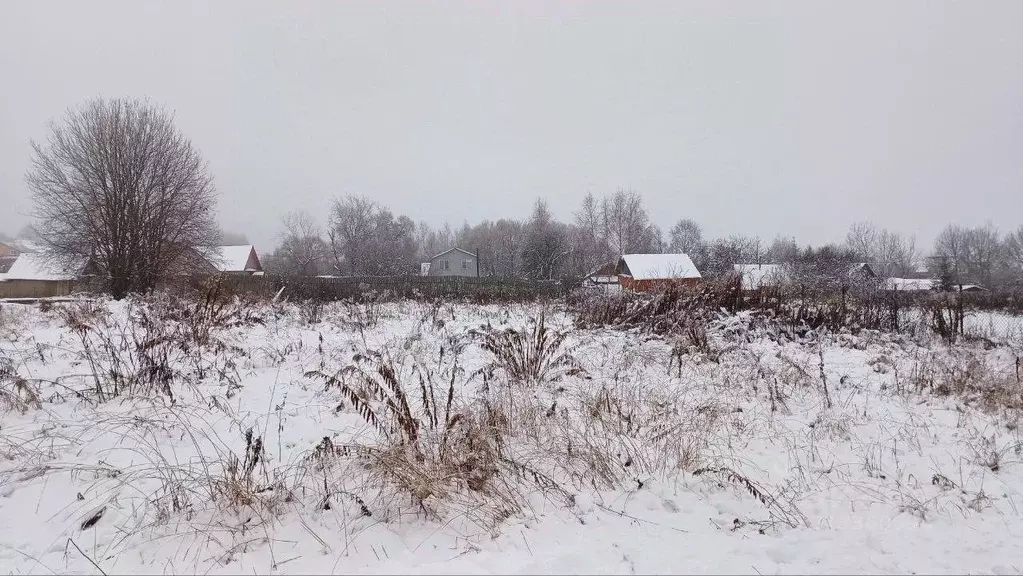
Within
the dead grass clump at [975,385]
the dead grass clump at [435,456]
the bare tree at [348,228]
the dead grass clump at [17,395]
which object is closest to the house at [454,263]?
the bare tree at [348,228]

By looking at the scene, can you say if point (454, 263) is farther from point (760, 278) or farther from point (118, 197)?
point (760, 278)

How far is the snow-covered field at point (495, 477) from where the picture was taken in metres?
1.94

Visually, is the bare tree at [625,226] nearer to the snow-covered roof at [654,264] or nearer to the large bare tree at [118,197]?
the snow-covered roof at [654,264]

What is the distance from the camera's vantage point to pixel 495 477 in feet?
8.20

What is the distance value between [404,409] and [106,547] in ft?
4.63

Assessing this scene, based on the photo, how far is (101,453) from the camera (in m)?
2.74

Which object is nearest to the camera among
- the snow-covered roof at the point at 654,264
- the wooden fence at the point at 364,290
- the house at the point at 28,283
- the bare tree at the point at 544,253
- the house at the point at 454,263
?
the wooden fence at the point at 364,290

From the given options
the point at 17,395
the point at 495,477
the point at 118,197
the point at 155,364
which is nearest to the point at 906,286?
the point at 495,477

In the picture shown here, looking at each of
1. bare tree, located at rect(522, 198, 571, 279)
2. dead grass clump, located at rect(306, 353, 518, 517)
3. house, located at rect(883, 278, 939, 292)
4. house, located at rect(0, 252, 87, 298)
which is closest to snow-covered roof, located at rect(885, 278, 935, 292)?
house, located at rect(883, 278, 939, 292)

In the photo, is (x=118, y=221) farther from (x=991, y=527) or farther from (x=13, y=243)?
(x=13, y=243)

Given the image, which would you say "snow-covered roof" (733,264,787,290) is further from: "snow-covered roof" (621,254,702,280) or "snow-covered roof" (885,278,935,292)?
"snow-covered roof" (621,254,702,280)

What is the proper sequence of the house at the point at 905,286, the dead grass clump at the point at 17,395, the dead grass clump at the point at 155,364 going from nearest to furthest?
the dead grass clump at the point at 17,395 < the dead grass clump at the point at 155,364 < the house at the point at 905,286

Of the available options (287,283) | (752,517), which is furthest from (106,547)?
(287,283)

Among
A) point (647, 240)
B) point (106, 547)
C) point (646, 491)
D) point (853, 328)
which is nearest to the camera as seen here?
point (106, 547)
